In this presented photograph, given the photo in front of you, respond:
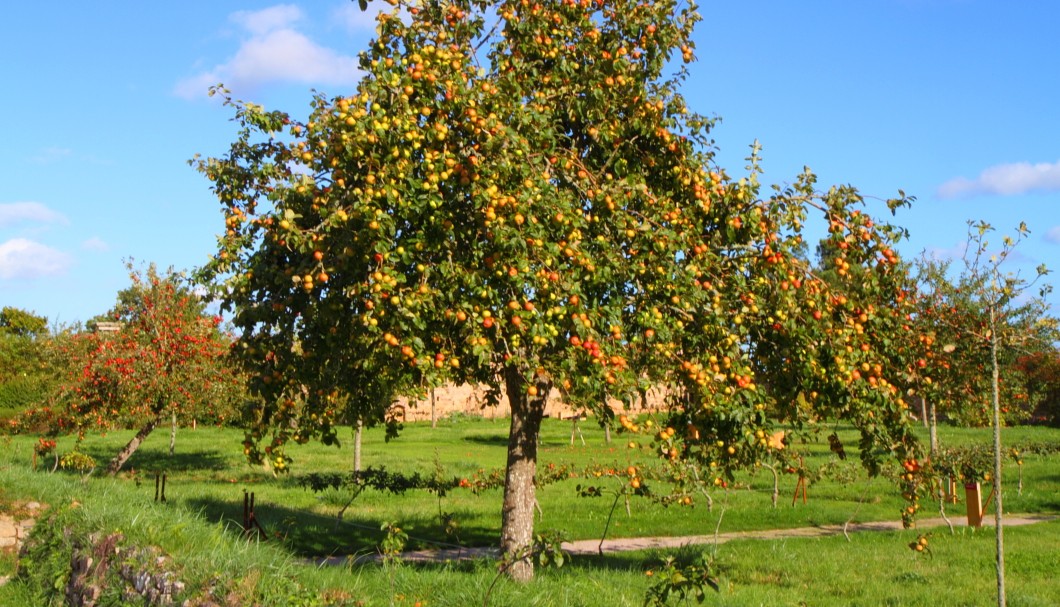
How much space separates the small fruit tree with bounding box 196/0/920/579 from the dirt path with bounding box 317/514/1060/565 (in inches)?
144

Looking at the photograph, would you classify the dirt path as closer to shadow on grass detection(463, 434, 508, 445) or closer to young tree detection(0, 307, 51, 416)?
shadow on grass detection(463, 434, 508, 445)

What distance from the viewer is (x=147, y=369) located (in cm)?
1891

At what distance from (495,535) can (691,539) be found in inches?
135

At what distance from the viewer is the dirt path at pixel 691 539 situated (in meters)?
13.2

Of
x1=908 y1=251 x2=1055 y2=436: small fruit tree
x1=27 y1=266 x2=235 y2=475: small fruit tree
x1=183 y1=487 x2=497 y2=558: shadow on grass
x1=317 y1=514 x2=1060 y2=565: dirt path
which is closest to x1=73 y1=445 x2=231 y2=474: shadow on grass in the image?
x1=27 y1=266 x2=235 y2=475: small fruit tree

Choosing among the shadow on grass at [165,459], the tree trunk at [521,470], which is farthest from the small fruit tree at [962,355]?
the shadow on grass at [165,459]

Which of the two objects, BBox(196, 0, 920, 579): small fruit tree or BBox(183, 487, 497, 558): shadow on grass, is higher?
BBox(196, 0, 920, 579): small fruit tree

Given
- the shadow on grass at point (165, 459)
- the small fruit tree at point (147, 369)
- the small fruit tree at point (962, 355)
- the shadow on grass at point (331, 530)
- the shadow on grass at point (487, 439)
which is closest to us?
the small fruit tree at point (962, 355)

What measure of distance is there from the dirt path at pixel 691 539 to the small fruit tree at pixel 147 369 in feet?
25.2

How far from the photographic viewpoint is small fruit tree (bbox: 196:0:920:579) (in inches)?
307

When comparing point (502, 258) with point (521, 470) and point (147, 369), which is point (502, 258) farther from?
point (147, 369)

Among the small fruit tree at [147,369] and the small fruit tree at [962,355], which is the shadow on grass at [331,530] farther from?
the small fruit tree at [962,355]

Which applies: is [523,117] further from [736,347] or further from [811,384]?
[811,384]

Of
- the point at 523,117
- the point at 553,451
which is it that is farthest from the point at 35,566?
the point at 553,451
